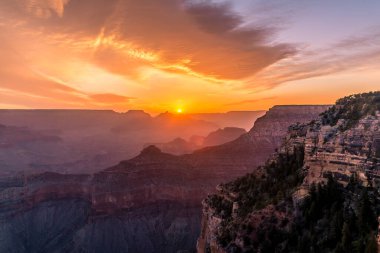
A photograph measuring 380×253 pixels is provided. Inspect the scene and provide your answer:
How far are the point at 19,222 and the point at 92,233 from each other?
801 inches

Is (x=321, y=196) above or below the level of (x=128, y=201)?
above

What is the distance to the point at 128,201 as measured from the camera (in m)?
107

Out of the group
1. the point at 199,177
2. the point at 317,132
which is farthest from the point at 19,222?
the point at 317,132

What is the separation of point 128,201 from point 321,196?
8370 cm

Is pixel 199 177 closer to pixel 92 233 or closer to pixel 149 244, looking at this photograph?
pixel 149 244

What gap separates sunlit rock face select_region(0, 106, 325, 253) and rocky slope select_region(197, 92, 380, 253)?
63.4 metres

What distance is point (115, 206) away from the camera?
106000 mm

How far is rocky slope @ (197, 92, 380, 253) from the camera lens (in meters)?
25.4

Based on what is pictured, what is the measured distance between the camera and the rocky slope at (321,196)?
25391 millimetres

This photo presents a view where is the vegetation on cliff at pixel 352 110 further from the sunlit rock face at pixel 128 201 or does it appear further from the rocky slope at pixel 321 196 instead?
the sunlit rock face at pixel 128 201

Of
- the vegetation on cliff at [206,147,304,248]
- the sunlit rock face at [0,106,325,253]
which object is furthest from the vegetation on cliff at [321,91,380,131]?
the sunlit rock face at [0,106,325,253]

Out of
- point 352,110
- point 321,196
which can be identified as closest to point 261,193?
point 321,196

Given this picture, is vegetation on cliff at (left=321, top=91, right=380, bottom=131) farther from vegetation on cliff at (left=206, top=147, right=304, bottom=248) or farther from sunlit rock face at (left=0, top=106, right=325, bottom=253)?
sunlit rock face at (left=0, top=106, right=325, bottom=253)

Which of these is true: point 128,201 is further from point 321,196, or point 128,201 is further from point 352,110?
point 321,196
